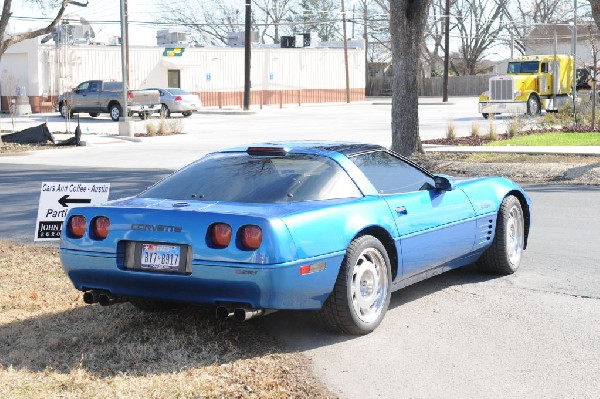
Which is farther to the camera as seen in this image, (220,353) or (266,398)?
(220,353)

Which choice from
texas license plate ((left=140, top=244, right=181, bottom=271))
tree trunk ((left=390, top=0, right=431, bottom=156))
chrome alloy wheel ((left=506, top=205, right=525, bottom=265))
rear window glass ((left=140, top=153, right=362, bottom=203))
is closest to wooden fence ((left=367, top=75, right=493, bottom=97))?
tree trunk ((left=390, top=0, right=431, bottom=156))

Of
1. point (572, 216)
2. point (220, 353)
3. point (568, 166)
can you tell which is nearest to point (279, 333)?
point (220, 353)

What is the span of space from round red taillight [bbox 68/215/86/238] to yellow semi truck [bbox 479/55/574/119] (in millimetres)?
Result: 35494

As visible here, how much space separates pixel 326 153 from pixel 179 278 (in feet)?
5.37

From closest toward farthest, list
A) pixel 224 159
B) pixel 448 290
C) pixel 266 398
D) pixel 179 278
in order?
pixel 266 398, pixel 179 278, pixel 224 159, pixel 448 290

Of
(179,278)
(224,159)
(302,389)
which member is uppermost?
(224,159)

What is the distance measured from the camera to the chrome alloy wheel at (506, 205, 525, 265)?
28.8 ft

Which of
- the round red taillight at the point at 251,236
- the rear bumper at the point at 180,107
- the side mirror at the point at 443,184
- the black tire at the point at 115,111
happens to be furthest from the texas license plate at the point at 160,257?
the rear bumper at the point at 180,107

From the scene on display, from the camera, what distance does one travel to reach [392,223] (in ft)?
23.5

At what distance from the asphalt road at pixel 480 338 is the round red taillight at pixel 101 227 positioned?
139 centimetres

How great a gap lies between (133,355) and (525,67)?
1557 inches

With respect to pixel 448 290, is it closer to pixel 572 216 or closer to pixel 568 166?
pixel 572 216

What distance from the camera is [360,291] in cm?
682

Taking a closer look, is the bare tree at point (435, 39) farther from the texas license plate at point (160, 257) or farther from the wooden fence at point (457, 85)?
the texas license plate at point (160, 257)
